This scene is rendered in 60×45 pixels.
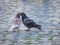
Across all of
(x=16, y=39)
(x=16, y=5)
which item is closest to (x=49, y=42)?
(x=16, y=39)

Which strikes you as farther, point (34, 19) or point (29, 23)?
point (34, 19)

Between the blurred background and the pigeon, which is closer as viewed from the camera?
the blurred background

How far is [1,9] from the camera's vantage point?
2.11 m

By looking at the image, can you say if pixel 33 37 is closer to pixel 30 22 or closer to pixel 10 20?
pixel 30 22

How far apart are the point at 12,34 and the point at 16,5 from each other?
0.50 m

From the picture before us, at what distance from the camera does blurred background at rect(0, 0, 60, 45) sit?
5.44 feet

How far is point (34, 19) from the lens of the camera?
1.92 m

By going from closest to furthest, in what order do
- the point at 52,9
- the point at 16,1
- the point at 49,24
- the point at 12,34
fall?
the point at 12,34, the point at 49,24, the point at 52,9, the point at 16,1

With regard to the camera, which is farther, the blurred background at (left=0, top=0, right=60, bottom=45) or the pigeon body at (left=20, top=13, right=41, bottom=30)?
the pigeon body at (left=20, top=13, right=41, bottom=30)

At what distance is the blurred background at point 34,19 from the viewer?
1657 millimetres

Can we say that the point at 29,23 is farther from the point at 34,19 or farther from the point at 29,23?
the point at 34,19

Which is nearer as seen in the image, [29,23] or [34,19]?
[29,23]

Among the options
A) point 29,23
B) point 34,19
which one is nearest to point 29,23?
point 29,23

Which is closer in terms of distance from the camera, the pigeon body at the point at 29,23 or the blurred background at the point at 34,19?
the blurred background at the point at 34,19
